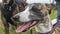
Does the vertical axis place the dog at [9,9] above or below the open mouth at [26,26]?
above

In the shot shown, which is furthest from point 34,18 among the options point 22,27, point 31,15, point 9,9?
point 9,9

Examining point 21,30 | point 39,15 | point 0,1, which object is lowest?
point 21,30

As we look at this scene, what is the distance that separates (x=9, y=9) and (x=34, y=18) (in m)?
0.26

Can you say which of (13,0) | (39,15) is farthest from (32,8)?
(13,0)

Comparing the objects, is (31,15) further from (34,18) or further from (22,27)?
(22,27)

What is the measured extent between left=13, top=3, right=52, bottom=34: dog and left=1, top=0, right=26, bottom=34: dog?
5 cm

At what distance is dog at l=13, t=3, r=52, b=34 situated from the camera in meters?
1.68

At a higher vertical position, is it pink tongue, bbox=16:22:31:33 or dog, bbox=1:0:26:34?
dog, bbox=1:0:26:34

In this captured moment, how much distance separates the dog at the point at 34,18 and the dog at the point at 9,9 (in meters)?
0.05

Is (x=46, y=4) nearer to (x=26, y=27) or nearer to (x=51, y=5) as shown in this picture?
(x=51, y=5)

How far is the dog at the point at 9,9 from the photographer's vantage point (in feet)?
5.70

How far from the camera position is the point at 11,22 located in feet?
5.82

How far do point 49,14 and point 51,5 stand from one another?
85 mm

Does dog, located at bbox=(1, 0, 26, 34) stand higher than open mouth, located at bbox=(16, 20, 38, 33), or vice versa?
dog, located at bbox=(1, 0, 26, 34)
